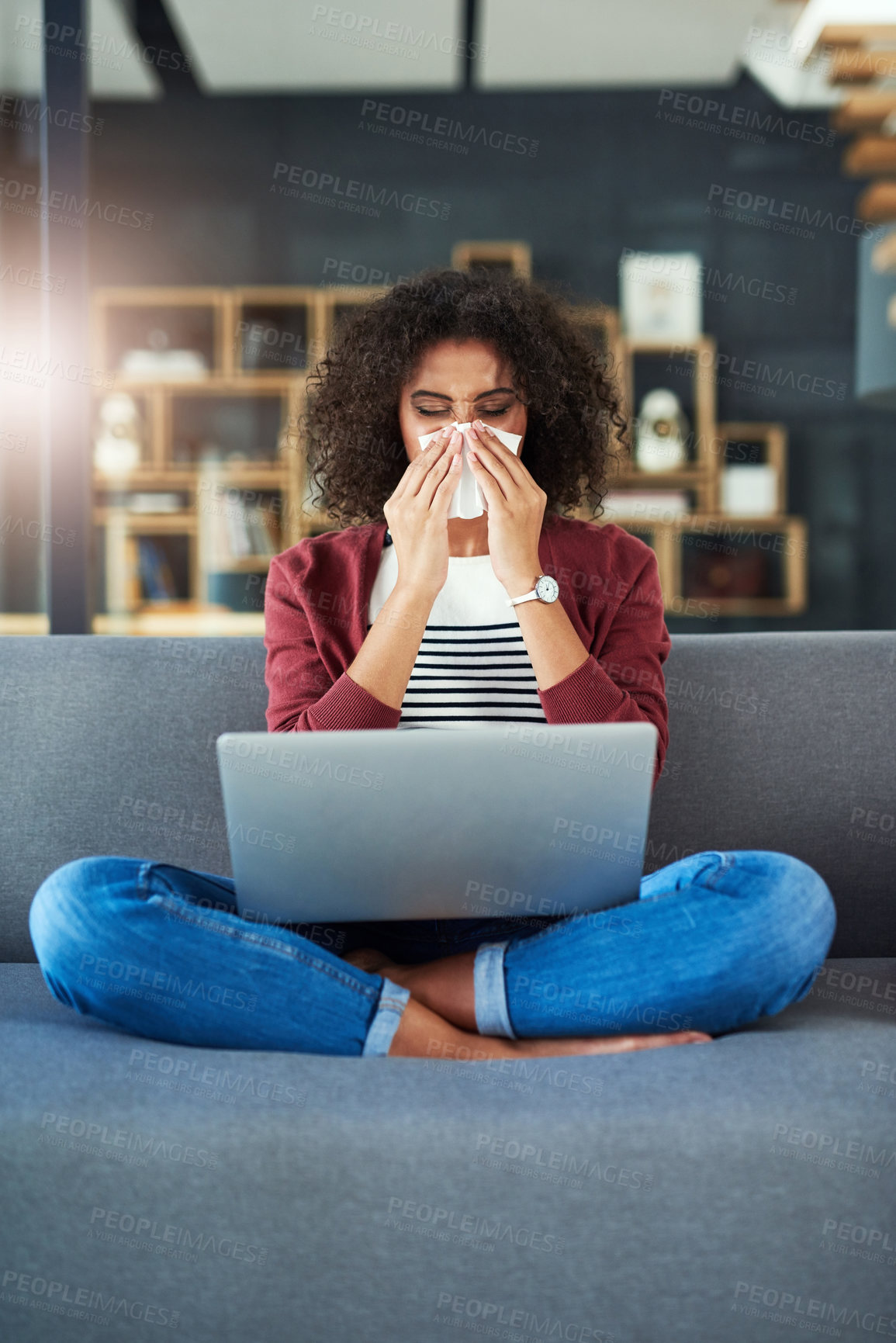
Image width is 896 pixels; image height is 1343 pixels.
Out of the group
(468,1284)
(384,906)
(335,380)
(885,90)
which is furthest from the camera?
(885,90)

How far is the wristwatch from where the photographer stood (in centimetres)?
146

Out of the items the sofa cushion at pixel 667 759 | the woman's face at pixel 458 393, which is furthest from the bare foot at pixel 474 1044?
the woman's face at pixel 458 393

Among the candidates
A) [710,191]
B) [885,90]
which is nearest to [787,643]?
[885,90]

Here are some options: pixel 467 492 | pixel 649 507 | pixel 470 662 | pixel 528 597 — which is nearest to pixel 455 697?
pixel 470 662

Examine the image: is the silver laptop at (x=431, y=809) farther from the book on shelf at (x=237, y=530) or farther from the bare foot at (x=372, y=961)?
the book on shelf at (x=237, y=530)

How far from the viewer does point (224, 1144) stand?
38.3 inches

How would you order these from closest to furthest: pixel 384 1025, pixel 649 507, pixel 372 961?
pixel 384 1025 → pixel 372 961 → pixel 649 507

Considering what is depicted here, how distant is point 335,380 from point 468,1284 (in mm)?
1307

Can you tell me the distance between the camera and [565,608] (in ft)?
5.11

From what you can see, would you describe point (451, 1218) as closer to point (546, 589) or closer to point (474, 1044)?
point (474, 1044)

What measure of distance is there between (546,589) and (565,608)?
0.32 ft

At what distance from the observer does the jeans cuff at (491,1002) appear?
1.16 meters

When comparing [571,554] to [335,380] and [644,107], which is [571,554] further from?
[644,107]

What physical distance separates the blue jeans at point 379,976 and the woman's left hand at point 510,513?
48 centimetres
